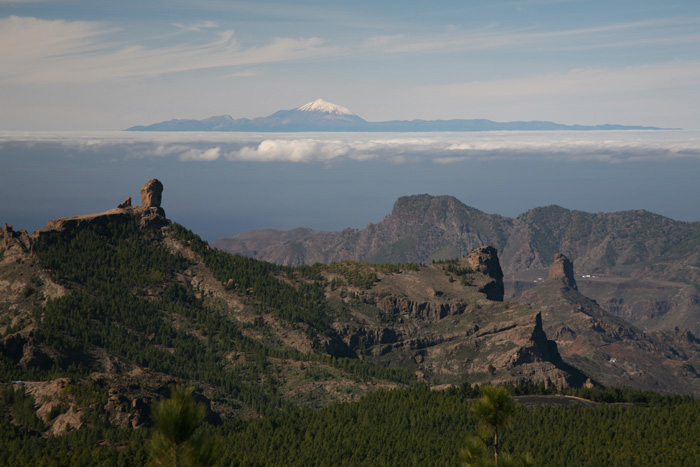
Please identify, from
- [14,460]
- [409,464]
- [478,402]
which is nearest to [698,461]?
[409,464]

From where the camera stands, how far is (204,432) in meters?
52.8

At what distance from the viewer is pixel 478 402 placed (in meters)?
74.1

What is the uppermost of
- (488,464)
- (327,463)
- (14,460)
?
(488,464)

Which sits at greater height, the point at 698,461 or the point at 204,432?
the point at 204,432

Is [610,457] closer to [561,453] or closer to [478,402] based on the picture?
[561,453]

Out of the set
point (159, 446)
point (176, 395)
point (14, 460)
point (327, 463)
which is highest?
point (176, 395)

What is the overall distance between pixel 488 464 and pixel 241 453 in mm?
134971

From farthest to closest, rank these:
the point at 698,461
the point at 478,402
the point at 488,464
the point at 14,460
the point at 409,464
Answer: the point at 409,464
the point at 698,461
the point at 14,460
the point at 478,402
the point at 488,464

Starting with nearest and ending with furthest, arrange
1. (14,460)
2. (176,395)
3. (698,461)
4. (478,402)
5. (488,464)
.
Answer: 1. (176,395)
2. (488,464)
3. (478,402)
4. (14,460)
5. (698,461)

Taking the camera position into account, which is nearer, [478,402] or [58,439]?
[478,402]

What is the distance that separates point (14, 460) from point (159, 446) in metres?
129

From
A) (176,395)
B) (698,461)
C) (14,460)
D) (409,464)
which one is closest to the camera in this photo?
(176,395)

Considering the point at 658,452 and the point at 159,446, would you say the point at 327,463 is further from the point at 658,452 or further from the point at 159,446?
the point at 159,446

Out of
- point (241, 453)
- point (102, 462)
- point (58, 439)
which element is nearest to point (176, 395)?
point (102, 462)
